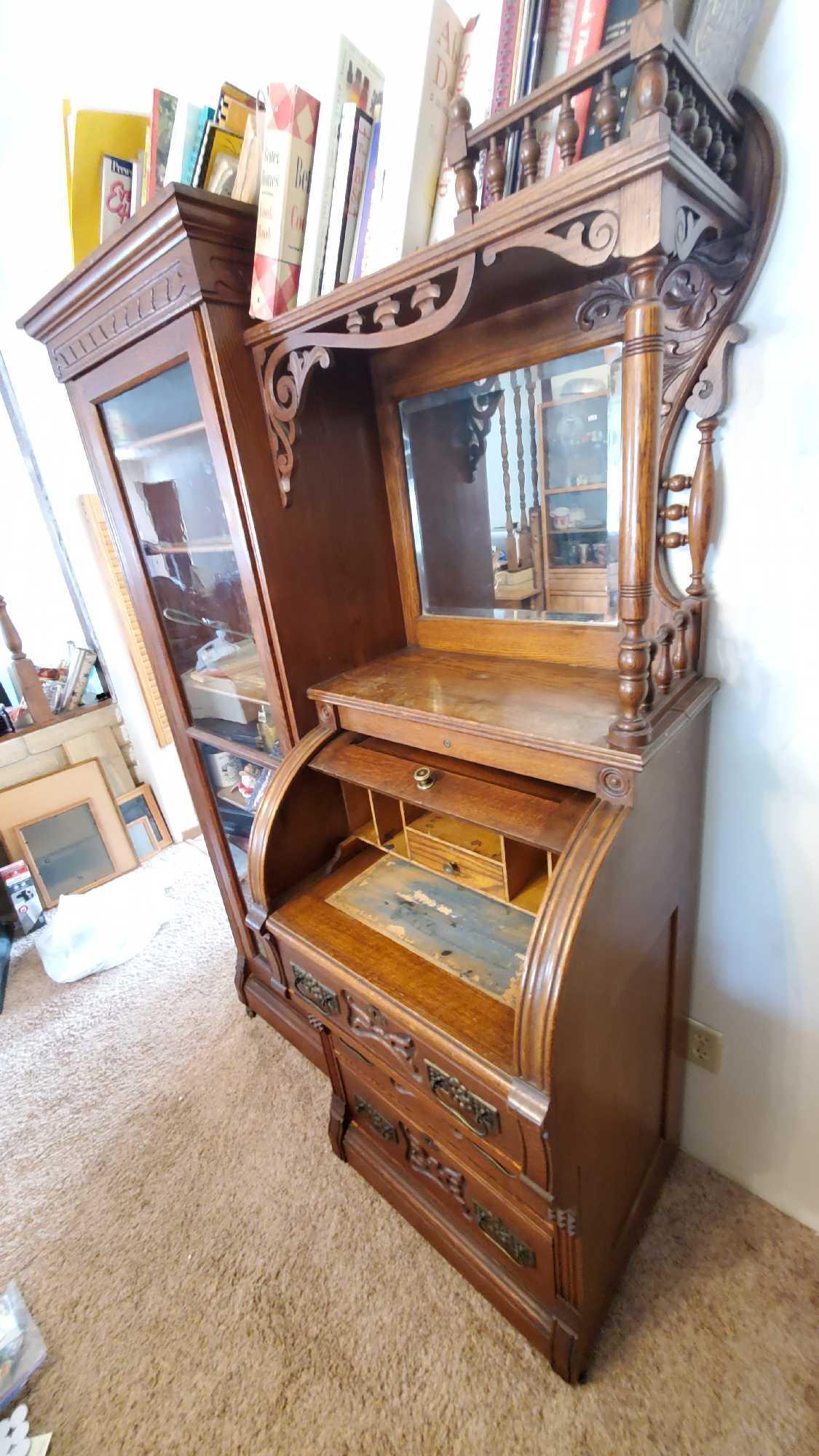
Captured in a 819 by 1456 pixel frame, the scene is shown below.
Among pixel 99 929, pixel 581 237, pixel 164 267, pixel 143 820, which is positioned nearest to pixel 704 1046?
pixel 581 237

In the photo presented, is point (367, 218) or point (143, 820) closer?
point (367, 218)

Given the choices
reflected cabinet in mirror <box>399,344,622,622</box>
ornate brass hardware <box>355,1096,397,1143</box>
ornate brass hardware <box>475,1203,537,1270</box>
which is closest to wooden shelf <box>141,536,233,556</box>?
reflected cabinet in mirror <box>399,344,622,622</box>

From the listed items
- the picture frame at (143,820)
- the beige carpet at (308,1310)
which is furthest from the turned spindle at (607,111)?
the picture frame at (143,820)

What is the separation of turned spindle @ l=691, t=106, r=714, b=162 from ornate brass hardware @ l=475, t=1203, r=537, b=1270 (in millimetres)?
1441

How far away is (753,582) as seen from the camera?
0.80 m

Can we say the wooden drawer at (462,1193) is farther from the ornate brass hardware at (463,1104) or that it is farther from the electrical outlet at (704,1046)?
the electrical outlet at (704,1046)

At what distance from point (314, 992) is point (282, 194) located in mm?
1246

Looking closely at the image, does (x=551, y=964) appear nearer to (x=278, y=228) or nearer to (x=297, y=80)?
(x=278, y=228)

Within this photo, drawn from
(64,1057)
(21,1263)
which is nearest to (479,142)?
(21,1263)

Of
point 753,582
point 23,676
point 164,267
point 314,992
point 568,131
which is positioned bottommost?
point 314,992

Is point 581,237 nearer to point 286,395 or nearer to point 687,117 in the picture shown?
point 687,117

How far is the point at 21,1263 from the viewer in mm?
1229

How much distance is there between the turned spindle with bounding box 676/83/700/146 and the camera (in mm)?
537

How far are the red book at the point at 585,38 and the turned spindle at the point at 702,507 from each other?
357 millimetres
